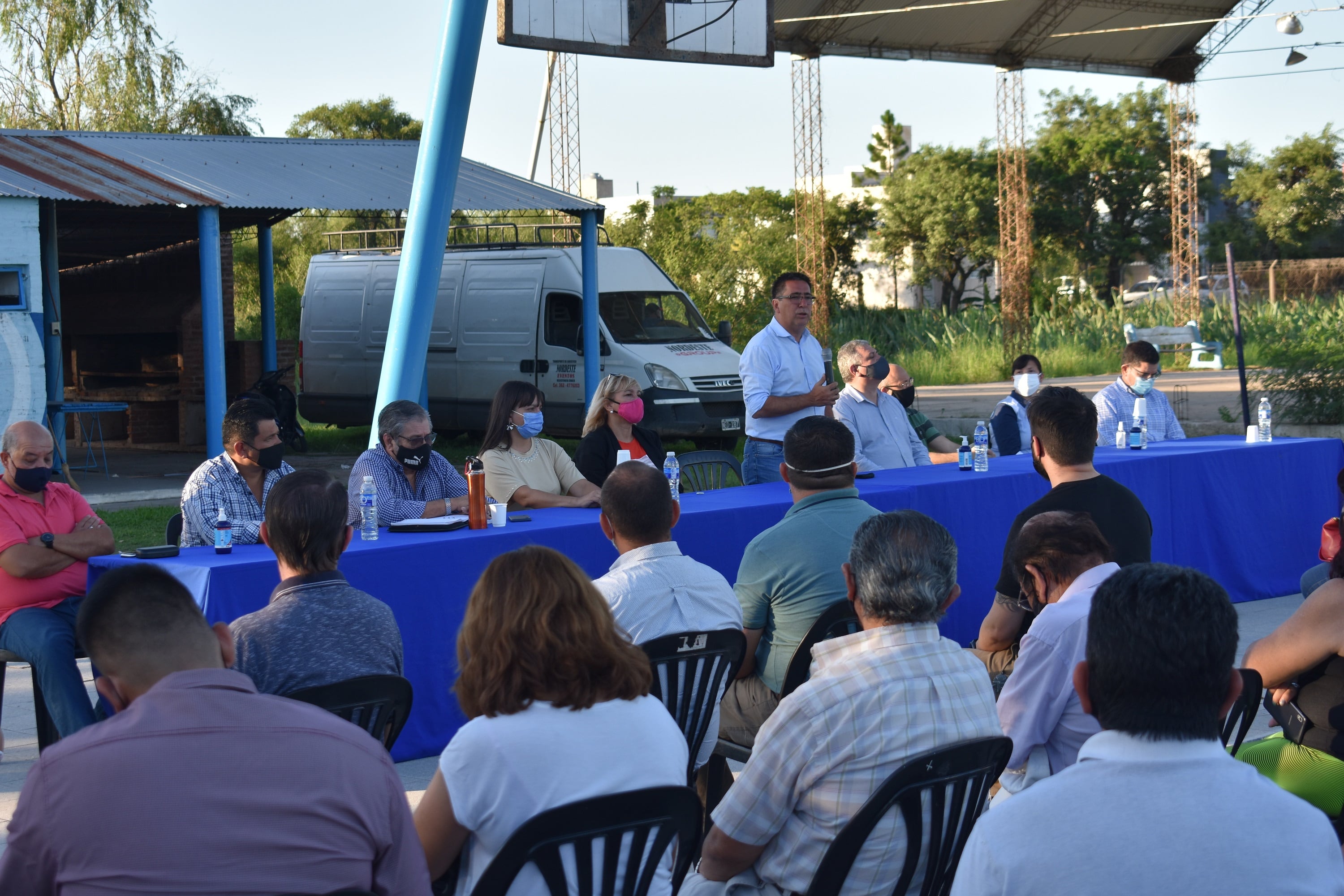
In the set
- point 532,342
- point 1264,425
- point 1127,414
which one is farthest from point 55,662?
point 532,342

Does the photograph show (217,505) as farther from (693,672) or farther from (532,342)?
(532,342)

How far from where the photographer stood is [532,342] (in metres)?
15.3

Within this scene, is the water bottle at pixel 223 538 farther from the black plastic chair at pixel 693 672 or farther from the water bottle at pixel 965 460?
the water bottle at pixel 965 460

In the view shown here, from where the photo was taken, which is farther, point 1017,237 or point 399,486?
point 1017,237

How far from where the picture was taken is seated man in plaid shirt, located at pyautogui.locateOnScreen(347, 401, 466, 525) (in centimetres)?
568

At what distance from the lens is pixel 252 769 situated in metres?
1.96

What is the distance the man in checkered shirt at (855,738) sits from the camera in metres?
2.59

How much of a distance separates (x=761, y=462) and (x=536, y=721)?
16.9 ft

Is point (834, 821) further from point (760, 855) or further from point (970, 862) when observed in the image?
point (970, 862)

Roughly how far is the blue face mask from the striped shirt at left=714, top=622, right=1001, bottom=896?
3739 mm

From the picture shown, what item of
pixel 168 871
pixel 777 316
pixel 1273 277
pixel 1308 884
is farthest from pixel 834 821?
pixel 1273 277

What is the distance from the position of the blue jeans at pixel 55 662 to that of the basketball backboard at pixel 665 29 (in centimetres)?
599

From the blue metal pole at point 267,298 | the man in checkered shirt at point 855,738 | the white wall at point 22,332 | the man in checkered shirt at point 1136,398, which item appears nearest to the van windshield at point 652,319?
the blue metal pole at point 267,298

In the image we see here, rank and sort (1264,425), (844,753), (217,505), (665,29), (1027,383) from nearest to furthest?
(844,753) < (217,505) < (1027,383) < (1264,425) < (665,29)
